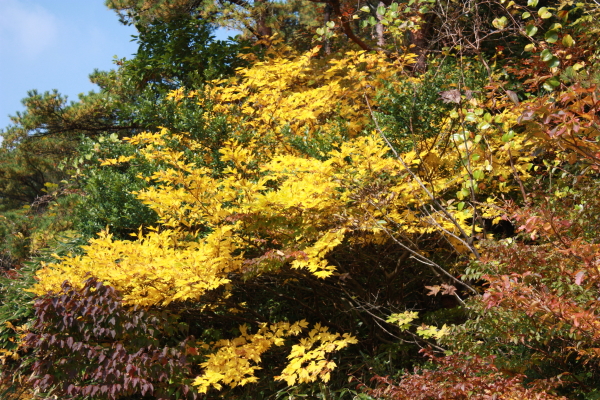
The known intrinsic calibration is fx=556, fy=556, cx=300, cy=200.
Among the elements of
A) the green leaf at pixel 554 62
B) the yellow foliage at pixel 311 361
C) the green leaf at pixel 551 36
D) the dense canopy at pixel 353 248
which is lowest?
the yellow foliage at pixel 311 361

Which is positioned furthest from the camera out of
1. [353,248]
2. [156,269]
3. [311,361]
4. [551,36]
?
[353,248]

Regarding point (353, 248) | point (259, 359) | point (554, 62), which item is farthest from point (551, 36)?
point (259, 359)

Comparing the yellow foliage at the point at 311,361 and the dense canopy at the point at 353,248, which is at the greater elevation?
the dense canopy at the point at 353,248

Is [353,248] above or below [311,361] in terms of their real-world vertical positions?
above

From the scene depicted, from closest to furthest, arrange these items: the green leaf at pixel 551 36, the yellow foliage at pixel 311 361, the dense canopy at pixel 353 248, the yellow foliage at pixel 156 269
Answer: the green leaf at pixel 551 36, the dense canopy at pixel 353 248, the yellow foliage at pixel 156 269, the yellow foliage at pixel 311 361

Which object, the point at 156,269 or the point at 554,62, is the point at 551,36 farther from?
the point at 156,269

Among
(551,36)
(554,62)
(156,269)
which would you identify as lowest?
(156,269)

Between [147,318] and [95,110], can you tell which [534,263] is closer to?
[147,318]

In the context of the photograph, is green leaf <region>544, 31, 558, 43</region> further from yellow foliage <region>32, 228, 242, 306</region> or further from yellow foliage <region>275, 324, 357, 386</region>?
yellow foliage <region>275, 324, 357, 386</region>

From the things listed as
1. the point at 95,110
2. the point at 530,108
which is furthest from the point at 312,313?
the point at 95,110

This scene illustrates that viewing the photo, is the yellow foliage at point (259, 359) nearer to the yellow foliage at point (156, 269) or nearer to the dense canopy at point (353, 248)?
the dense canopy at point (353, 248)

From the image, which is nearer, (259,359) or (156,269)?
(156,269)

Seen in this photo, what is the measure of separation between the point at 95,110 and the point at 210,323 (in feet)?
23.2

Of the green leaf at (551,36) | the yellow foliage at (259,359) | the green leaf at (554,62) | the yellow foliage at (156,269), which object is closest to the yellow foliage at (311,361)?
the yellow foliage at (259,359)
